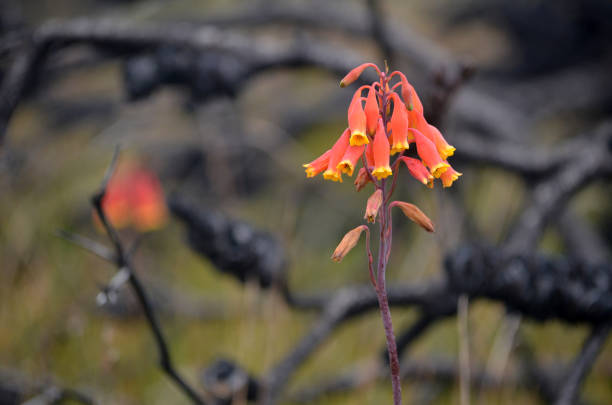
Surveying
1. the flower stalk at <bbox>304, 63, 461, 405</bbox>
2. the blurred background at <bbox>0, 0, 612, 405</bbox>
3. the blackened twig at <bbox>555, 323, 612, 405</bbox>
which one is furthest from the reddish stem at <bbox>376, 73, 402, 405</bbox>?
the blackened twig at <bbox>555, 323, 612, 405</bbox>

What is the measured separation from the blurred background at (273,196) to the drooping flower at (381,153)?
0.44m

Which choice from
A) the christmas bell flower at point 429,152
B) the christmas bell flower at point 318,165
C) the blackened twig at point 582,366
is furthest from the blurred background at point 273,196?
the christmas bell flower at point 429,152

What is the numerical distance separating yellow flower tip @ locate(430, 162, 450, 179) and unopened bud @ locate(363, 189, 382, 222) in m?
0.07

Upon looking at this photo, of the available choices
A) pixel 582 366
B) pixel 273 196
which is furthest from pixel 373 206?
pixel 273 196

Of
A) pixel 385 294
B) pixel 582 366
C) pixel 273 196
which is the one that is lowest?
pixel 273 196

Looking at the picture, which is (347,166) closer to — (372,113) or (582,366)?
(372,113)

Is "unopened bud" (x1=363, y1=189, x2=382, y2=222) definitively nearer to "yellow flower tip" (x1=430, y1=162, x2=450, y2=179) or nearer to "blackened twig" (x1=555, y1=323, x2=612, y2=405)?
"yellow flower tip" (x1=430, y1=162, x2=450, y2=179)

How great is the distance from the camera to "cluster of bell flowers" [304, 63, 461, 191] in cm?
47

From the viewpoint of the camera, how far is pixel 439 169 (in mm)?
518

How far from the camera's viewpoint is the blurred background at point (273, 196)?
111 cm

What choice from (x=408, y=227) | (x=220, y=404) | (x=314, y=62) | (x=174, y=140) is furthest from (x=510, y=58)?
(x=220, y=404)

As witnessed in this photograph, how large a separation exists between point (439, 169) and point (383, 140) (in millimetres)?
76

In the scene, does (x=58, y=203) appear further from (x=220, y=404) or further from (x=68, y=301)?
(x=220, y=404)

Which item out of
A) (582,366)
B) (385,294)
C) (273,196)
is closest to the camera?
(385,294)
